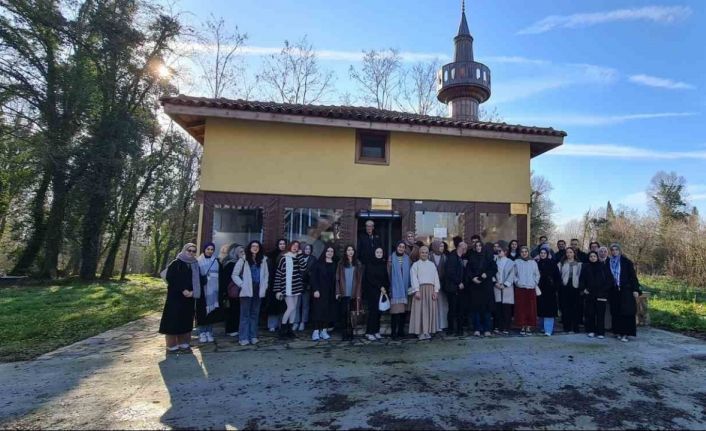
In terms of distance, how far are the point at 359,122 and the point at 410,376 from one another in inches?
208

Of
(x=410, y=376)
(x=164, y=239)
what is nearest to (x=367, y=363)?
(x=410, y=376)

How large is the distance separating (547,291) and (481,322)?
4.77 feet

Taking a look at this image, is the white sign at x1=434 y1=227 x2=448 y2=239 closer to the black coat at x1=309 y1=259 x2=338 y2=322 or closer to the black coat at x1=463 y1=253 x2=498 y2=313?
the black coat at x1=463 y1=253 x2=498 y2=313

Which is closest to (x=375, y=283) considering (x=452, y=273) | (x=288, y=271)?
(x=452, y=273)

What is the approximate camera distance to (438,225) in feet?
29.4

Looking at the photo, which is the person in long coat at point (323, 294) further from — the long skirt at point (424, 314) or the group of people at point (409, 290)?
the long skirt at point (424, 314)

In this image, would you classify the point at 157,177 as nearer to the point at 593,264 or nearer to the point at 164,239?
the point at 164,239

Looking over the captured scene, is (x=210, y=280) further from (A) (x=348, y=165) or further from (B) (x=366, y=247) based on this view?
(A) (x=348, y=165)

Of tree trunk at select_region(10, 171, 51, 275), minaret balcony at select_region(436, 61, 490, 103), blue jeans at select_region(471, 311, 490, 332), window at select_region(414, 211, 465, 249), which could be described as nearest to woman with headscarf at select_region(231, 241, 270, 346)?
window at select_region(414, 211, 465, 249)

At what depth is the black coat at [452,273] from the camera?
7215 mm

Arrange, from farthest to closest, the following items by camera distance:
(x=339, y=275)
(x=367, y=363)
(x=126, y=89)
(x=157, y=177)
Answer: (x=157, y=177) → (x=126, y=89) → (x=339, y=275) → (x=367, y=363)

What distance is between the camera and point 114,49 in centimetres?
1838

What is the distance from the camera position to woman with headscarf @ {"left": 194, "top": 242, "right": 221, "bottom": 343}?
22.0ft

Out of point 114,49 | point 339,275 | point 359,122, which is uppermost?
point 114,49
